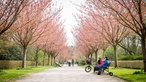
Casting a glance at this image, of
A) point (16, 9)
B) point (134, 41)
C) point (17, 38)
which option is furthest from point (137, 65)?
point (134, 41)

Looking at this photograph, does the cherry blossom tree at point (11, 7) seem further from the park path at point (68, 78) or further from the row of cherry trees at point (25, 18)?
the park path at point (68, 78)

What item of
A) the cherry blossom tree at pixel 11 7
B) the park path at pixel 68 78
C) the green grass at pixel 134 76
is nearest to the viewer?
the green grass at pixel 134 76

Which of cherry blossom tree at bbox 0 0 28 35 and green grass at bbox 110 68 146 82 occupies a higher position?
cherry blossom tree at bbox 0 0 28 35

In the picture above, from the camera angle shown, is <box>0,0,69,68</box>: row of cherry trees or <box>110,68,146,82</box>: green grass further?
<box>0,0,69,68</box>: row of cherry trees

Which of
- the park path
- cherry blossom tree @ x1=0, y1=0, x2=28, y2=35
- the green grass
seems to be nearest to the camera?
the green grass

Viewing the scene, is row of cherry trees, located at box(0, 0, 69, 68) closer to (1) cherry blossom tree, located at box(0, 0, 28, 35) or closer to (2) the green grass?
(1) cherry blossom tree, located at box(0, 0, 28, 35)

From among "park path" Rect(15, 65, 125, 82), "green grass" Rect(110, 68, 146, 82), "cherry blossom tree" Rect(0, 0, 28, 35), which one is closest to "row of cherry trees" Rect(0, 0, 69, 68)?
"cherry blossom tree" Rect(0, 0, 28, 35)

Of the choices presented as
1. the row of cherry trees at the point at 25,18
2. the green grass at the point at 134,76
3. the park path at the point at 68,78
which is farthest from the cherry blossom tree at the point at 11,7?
the green grass at the point at 134,76

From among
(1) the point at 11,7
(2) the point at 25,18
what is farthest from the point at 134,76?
(2) the point at 25,18

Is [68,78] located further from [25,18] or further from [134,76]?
[25,18]

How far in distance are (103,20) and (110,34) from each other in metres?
1.92

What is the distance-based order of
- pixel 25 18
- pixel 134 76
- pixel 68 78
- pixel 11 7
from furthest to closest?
pixel 25 18 → pixel 11 7 → pixel 68 78 → pixel 134 76

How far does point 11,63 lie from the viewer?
38.1 meters

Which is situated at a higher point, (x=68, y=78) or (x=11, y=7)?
(x=11, y=7)
